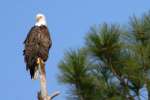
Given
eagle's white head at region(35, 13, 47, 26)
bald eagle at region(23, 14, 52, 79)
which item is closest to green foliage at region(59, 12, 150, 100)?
bald eagle at region(23, 14, 52, 79)

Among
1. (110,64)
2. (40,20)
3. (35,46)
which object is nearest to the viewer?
(110,64)

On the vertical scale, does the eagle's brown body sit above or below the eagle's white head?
below

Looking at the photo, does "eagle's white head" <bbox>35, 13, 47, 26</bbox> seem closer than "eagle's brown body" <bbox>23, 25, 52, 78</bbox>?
No

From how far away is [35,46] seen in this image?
5.12 metres

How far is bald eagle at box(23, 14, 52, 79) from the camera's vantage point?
4672 millimetres

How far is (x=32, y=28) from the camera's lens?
17.9 feet

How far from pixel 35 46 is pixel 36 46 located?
21 millimetres

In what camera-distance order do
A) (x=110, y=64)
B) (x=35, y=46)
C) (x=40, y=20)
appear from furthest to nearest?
(x=40, y=20), (x=35, y=46), (x=110, y=64)

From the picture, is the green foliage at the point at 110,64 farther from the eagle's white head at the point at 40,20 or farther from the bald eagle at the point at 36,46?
the eagle's white head at the point at 40,20

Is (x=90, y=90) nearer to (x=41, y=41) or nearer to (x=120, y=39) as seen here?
(x=120, y=39)

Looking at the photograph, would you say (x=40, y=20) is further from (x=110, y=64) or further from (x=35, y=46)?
(x=110, y=64)

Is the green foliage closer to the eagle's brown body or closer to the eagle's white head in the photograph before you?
the eagle's brown body

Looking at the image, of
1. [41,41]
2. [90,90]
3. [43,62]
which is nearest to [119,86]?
[90,90]

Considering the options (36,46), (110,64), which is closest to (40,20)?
(36,46)
